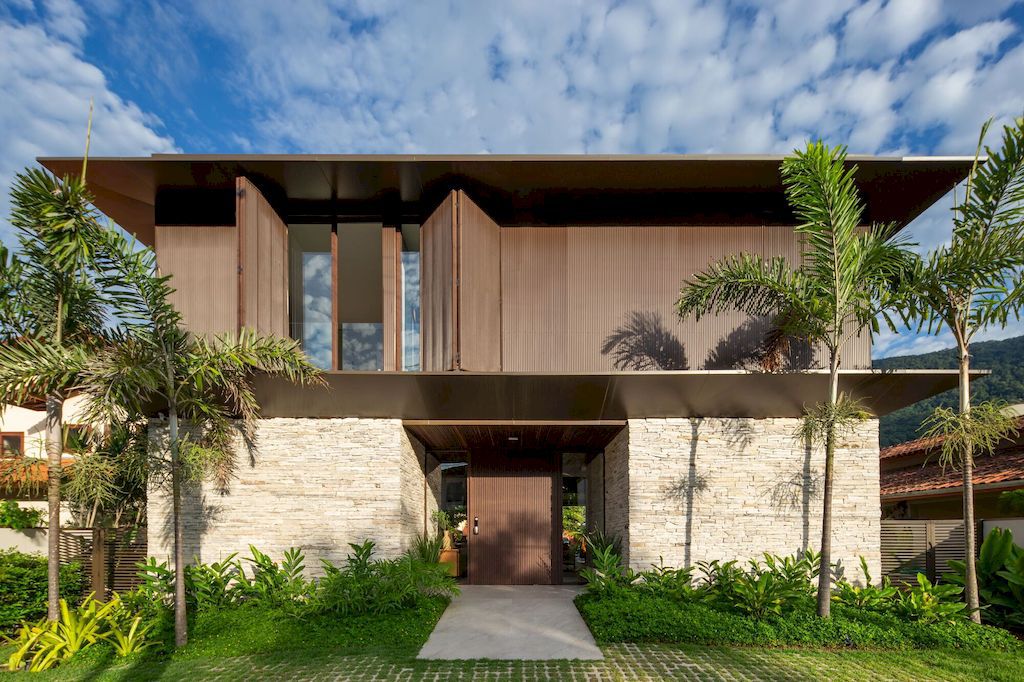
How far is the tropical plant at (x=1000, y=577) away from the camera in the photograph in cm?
782

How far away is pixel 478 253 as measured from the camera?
29.3 ft

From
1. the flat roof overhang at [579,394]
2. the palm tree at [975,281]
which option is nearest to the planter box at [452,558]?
the flat roof overhang at [579,394]

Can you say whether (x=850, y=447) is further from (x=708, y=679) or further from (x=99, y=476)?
(x=99, y=476)

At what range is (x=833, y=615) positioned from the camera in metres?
7.66

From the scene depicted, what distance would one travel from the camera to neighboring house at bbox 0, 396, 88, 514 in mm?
6827

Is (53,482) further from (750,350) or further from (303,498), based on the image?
(750,350)

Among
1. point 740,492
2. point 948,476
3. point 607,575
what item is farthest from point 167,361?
point 948,476

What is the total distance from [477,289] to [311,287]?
2.94 m

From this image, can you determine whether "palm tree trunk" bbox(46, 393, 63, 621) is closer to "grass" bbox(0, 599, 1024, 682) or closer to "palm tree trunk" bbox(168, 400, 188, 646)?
"grass" bbox(0, 599, 1024, 682)

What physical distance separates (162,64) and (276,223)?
2870 millimetres

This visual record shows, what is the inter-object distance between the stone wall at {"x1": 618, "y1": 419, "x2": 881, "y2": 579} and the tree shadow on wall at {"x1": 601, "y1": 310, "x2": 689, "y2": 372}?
1.17m

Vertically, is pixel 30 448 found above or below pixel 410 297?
below

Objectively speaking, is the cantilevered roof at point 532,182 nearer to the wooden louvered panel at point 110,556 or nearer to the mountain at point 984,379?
the wooden louvered panel at point 110,556

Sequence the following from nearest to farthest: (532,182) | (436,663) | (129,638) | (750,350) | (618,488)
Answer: (436,663) < (129,638) < (532,182) < (750,350) < (618,488)
